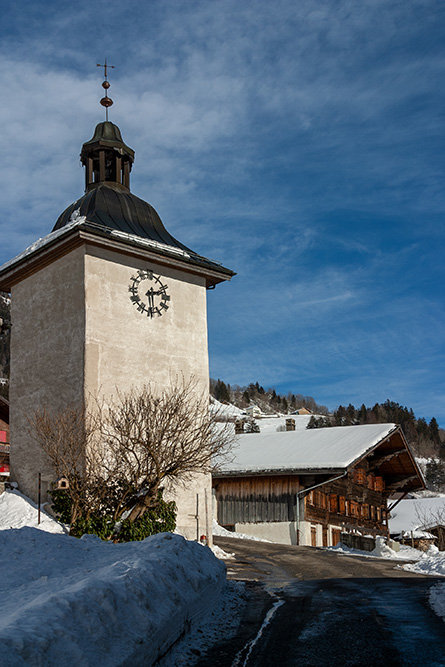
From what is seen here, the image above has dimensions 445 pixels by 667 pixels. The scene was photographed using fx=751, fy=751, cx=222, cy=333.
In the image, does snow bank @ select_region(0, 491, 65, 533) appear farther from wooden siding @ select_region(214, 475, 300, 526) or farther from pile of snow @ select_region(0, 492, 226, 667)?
wooden siding @ select_region(214, 475, 300, 526)

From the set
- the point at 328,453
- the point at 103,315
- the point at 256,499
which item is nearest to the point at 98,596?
the point at 103,315

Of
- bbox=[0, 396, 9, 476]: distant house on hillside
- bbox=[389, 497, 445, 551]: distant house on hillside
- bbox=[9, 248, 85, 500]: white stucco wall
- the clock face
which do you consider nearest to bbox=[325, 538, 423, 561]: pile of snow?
the clock face

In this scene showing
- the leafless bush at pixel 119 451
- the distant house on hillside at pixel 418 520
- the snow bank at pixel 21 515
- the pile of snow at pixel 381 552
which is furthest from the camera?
the distant house on hillside at pixel 418 520

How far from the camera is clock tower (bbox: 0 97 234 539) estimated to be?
2233cm

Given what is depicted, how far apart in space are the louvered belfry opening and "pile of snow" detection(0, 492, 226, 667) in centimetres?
1760

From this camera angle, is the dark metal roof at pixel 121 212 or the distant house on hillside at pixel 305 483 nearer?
the dark metal roof at pixel 121 212

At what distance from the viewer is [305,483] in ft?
108

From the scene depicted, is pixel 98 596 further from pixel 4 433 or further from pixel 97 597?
pixel 4 433

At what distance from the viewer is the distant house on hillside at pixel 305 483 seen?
32.6 m

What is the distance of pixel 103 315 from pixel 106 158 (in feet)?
24.9

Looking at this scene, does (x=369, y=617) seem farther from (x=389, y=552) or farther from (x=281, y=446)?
(x=281, y=446)

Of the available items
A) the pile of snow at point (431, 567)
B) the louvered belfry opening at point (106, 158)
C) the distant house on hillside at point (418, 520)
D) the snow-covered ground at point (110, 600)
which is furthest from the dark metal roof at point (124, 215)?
the distant house on hillside at point (418, 520)

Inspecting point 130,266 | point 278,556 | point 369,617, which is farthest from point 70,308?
point 369,617

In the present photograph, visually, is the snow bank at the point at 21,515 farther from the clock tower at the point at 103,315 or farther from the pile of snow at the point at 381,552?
the pile of snow at the point at 381,552
